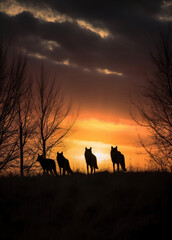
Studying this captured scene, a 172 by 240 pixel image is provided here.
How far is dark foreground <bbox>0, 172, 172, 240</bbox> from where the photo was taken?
6410mm

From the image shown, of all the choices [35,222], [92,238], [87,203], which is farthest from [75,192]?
[92,238]

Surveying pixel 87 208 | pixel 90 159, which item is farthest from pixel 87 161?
pixel 87 208

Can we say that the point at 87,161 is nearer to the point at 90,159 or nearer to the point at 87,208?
the point at 90,159

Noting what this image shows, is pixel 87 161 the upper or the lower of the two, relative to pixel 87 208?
upper

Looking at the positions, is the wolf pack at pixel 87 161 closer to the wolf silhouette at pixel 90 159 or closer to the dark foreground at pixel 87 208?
the wolf silhouette at pixel 90 159

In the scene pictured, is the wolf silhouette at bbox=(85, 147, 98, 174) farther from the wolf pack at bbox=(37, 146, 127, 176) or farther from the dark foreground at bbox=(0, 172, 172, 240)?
the dark foreground at bbox=(0, 172, 172, 240)

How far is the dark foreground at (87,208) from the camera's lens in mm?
6410

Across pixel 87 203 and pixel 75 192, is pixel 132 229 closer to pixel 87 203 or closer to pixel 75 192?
pixel 87 203

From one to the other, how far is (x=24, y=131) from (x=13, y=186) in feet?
17.3

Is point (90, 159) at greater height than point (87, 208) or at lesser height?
greater

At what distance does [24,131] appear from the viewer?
1407 centimetres

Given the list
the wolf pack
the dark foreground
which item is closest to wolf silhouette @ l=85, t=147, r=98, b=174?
the wolf pack

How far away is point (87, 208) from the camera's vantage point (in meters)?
7.52

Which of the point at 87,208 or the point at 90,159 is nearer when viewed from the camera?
the point at 87,208
